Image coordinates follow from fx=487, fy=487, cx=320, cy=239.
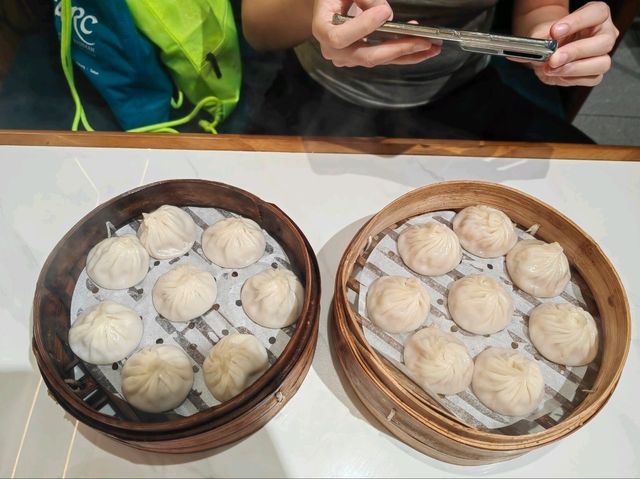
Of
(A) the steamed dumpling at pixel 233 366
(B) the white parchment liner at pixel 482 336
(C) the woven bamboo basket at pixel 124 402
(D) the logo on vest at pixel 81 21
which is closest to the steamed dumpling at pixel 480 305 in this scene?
(B) the white parchment liner at pixel 482 336

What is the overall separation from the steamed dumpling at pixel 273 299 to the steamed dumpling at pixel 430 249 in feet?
0.87

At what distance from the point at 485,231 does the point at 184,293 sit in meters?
0.70

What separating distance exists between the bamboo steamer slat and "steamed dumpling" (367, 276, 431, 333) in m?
0.05

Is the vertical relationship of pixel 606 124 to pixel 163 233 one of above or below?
above

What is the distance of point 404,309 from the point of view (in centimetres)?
103

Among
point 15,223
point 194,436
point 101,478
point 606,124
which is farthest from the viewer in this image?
point 606,124

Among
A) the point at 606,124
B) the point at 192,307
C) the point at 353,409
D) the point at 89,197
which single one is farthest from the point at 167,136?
the point at 606,124

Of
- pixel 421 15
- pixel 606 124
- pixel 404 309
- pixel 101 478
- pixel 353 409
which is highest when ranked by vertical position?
pixel 421 15

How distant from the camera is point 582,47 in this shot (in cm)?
104

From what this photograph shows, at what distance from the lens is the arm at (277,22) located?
133cm

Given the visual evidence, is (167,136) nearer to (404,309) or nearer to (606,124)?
(404,309)

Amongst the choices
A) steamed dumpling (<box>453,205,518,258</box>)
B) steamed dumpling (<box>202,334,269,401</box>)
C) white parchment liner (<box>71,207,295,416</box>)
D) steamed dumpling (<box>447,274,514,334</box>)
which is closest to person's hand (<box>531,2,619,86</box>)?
steamed dumpling (<box>453,205,518,258</box>)

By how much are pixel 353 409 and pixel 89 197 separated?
88 cm

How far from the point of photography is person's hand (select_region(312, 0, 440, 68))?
92cm
